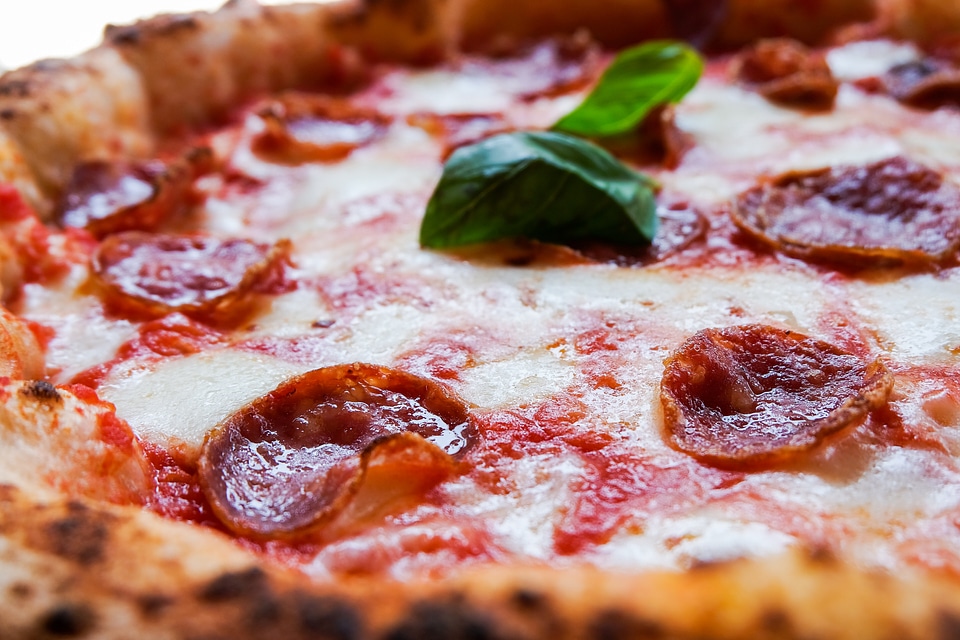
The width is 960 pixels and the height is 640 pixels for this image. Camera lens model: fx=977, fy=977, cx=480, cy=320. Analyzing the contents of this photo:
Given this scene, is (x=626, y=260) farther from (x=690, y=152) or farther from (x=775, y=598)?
(x=775, y=598)

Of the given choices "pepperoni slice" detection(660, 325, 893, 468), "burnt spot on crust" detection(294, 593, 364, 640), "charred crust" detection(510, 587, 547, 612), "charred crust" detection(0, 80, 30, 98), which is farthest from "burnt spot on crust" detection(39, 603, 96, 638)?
"charred crust" detection(0, 80, 30, 98)

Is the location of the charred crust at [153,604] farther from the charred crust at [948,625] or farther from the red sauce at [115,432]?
the charred crust at [948,625]

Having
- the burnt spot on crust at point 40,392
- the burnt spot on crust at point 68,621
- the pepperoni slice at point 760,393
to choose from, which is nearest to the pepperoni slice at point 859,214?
the pepperoni slice at point 760,393

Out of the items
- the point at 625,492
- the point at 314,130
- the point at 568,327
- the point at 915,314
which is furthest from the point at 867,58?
the point at 625,492

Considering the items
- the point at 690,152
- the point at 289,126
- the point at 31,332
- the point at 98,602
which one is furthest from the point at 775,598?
the point at 289,126

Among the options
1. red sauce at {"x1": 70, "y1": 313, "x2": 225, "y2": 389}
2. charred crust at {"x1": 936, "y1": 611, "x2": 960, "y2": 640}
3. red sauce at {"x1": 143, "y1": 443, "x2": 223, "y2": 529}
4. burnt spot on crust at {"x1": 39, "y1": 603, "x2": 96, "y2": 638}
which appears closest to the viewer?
charred crust at {"x1": 936, "y1": 611, "x2": 960, "y2": 640}

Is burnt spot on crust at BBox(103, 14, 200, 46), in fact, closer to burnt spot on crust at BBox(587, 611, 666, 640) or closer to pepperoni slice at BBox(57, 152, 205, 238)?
pepperoni slice at BBox(57, 152, 205, 238)
